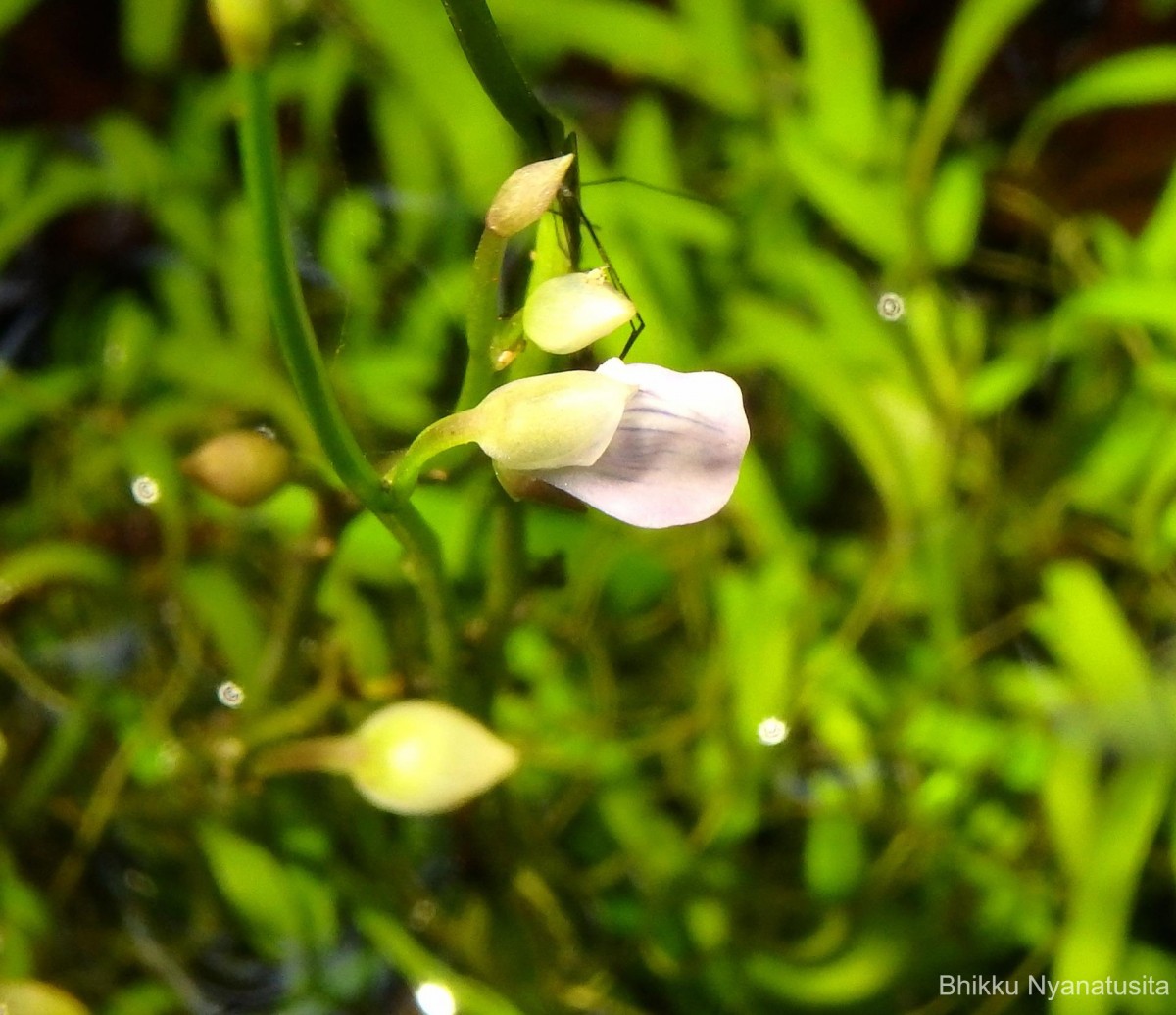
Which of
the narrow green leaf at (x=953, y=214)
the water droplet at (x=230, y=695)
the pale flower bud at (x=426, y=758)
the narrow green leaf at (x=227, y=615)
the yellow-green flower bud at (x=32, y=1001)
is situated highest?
the narrow green leaf at (x=953, y=214)

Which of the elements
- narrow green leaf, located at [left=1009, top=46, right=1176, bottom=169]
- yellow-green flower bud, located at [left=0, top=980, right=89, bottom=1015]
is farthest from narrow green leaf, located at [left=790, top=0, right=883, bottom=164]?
yellow-green flower bud, located at [left=0, top=980, right=89, bottom=1015]

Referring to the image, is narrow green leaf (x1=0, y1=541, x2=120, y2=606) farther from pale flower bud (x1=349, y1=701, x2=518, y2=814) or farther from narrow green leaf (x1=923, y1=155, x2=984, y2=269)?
narrow green leaf (x1=923, y1=155, x2=984, y2=269)

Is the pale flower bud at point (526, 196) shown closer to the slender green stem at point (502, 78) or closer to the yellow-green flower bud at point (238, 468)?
the slender green stem at point (502, 78)

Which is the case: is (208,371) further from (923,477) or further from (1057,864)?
(1057,864)

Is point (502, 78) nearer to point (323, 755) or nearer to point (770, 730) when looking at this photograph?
point (323, 755)

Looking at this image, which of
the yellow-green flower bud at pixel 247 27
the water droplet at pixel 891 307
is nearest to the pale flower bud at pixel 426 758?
the yellow-green flower bud at pixel 247 27

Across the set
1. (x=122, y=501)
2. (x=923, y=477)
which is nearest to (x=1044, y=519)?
(x=923, y=477)

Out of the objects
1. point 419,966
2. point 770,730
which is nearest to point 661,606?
point 770,730
